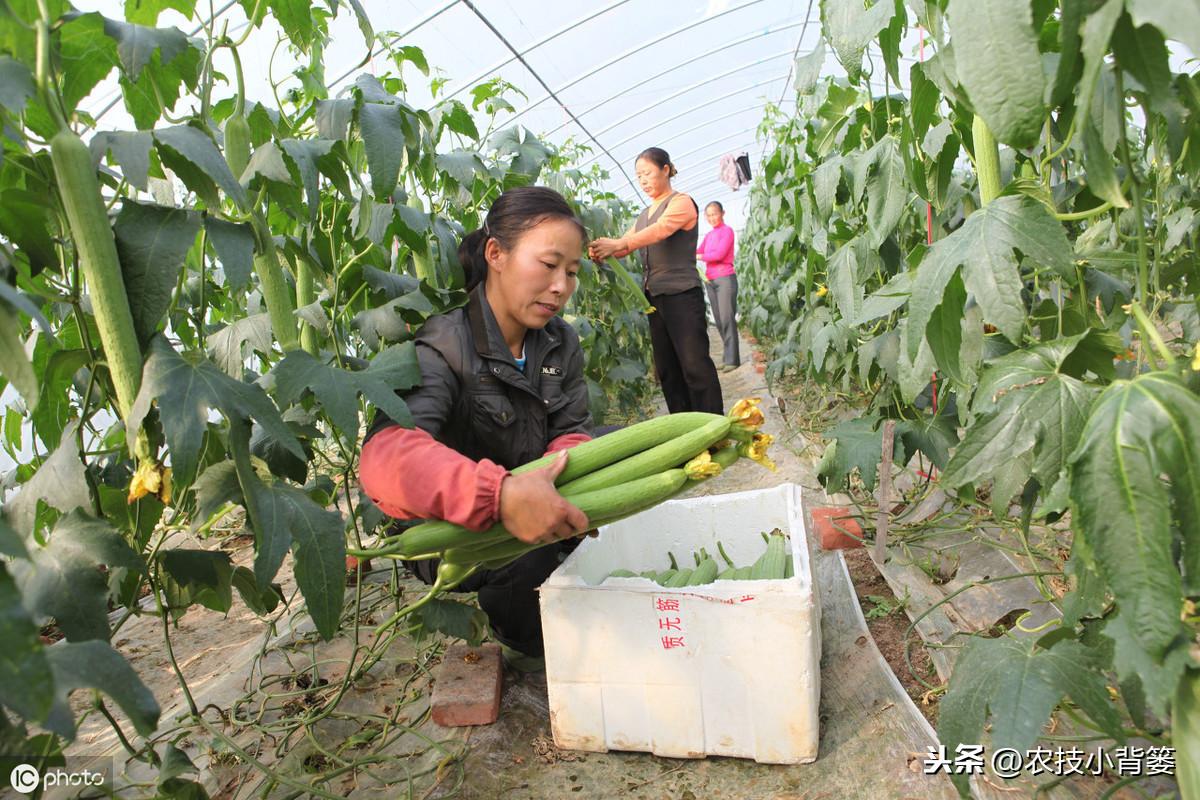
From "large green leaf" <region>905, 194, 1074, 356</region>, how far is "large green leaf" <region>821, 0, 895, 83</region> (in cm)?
50

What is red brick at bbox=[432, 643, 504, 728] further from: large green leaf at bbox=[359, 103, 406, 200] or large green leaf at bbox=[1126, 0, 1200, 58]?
large green leaf at bbox=[1126, 0, 1200, 58]

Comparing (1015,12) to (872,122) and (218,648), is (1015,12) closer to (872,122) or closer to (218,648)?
(872,122)

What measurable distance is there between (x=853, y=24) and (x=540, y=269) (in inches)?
37.6

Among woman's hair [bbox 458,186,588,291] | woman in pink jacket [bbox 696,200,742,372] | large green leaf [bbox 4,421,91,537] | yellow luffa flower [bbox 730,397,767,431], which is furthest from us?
woman in pink jacket [bbox 696,200,742,372]

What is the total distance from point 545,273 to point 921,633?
162cm

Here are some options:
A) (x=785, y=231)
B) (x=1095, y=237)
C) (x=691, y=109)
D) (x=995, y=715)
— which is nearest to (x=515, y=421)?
(x=995, y=715)

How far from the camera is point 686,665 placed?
194 centimetres

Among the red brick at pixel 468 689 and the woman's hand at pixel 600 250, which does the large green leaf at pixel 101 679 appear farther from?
the woman's hand at pixel 600 250

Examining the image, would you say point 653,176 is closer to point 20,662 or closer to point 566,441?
point 566,441

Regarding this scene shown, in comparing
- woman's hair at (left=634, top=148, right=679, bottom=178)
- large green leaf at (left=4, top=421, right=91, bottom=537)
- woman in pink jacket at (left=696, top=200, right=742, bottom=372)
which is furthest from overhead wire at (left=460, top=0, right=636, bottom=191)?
large green leaf at (left=4, top=421, right=91, bottom=537)

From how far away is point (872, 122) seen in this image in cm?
235

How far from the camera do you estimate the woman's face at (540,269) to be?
6.81 feet

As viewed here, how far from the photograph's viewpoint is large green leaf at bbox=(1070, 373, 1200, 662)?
929 mm

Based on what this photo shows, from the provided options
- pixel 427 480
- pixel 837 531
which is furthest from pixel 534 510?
pixel 837 531
